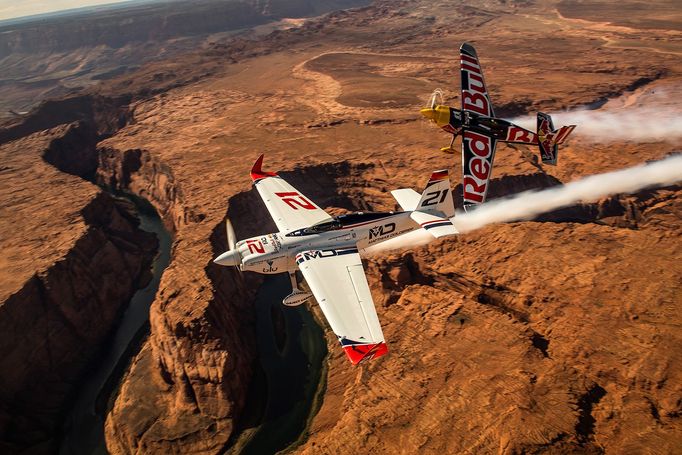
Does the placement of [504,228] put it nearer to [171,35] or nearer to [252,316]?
[252,316]

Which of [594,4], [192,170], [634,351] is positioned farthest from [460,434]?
[594,4]

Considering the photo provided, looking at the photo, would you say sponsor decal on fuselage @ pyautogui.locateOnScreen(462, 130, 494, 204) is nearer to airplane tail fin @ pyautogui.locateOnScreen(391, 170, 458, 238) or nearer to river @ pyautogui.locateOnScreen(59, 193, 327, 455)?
airplane tail fin @ pyautogui.locateOnScreen(391, 170, 458, 238)

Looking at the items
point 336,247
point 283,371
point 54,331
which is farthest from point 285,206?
point 54,331

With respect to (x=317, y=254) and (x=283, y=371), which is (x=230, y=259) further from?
(x=283, y=371)

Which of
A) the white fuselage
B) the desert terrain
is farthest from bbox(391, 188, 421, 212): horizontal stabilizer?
the desert terrain

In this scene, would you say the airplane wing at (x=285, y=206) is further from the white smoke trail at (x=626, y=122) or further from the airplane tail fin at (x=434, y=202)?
the white smoke trail at (x=626, y=122)

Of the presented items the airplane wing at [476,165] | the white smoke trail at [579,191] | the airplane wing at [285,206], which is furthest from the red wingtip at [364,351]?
the white smoke trail at [579,191]
